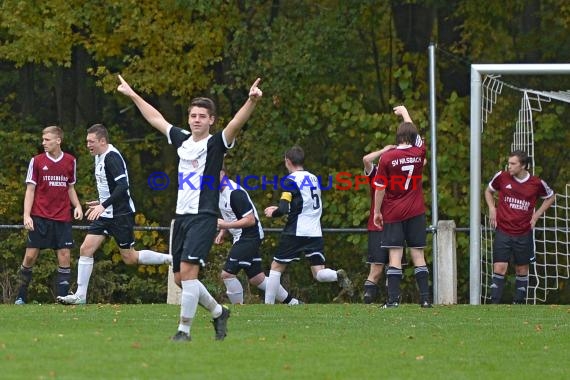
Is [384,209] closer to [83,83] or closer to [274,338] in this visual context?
[274,338]

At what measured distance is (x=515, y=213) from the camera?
17375mm

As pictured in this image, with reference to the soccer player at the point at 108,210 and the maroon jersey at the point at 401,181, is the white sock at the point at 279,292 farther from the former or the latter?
the maroon jersey at the point at 401,181

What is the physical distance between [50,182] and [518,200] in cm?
567

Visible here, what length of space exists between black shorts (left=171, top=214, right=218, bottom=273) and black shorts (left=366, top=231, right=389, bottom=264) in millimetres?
6012

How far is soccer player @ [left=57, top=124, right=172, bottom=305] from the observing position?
49.9 feet

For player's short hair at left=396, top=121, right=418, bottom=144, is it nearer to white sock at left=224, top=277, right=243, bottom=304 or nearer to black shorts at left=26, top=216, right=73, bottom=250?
white sock at left=224, top=277, right=243, bottom=304

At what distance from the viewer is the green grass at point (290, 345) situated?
9.07 m

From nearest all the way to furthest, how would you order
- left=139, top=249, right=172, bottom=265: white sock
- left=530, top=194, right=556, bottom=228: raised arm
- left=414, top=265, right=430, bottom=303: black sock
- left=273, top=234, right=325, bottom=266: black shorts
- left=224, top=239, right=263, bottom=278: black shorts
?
left=414, top=265, right=430, bottom=303: black sock
left=139, top=249, right=172, bottom=265: white sock
left=224, top=239, right=263, bottom=278: black shorts
left=273, top=234, right=325, bottom=266: black shorts
left=530, top=194, right=556, bottom=228: raised arm


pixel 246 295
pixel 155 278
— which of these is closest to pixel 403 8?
pixel 155 278

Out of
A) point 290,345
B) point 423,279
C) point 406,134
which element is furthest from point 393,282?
point 290,345

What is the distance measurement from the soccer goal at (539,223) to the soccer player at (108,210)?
13.5ft

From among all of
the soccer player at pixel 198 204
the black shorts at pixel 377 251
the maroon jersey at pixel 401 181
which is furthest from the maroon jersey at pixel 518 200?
the soccer player at pixel 198 204

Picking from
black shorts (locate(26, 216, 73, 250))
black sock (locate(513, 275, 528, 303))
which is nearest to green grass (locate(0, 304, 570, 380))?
black shorts (locate(26, 216, 73, 250))

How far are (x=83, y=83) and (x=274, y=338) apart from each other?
19.1 meters
